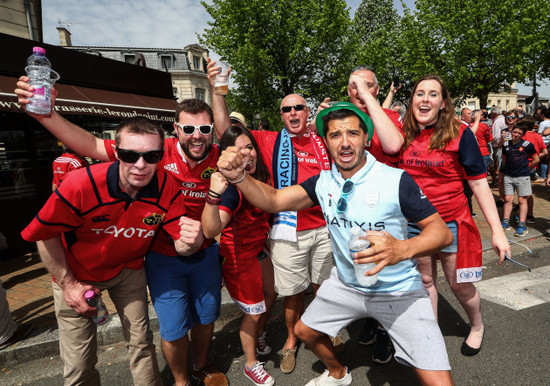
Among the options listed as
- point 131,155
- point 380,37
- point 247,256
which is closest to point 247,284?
point 247,256

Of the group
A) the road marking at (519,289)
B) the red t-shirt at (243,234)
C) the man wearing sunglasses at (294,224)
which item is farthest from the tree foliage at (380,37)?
the red t-shirt at (243,234)

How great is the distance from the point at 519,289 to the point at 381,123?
3.18m

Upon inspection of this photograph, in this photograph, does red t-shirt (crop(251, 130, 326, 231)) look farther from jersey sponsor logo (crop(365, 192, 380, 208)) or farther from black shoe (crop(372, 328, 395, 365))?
black shoe (crop(372, 328, 395, 365))

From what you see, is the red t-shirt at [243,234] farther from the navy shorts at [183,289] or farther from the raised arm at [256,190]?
the raised arm at [256,190]

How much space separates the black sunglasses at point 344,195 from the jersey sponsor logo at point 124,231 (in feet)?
4.41

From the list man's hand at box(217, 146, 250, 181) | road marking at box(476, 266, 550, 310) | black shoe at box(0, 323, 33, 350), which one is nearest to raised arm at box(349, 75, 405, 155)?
man's hand at box(217, 146, 250, 181)

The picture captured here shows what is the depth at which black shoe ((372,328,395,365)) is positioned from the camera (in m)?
2.74

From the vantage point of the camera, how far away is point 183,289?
242cm

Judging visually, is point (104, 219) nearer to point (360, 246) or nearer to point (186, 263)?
point (186, 263)

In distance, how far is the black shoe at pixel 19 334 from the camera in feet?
10.2

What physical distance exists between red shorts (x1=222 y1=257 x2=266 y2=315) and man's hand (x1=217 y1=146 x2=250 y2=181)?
0.87 m

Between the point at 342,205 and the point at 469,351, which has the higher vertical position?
the point at 342,205

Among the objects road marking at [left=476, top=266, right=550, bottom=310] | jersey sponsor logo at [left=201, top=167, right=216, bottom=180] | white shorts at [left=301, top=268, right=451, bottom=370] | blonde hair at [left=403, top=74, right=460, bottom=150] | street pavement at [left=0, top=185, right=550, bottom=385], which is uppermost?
blonde hair at [left=403, top=74, right=460, bottom=150]

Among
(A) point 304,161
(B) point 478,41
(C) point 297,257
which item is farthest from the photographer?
(B) point 478,41
